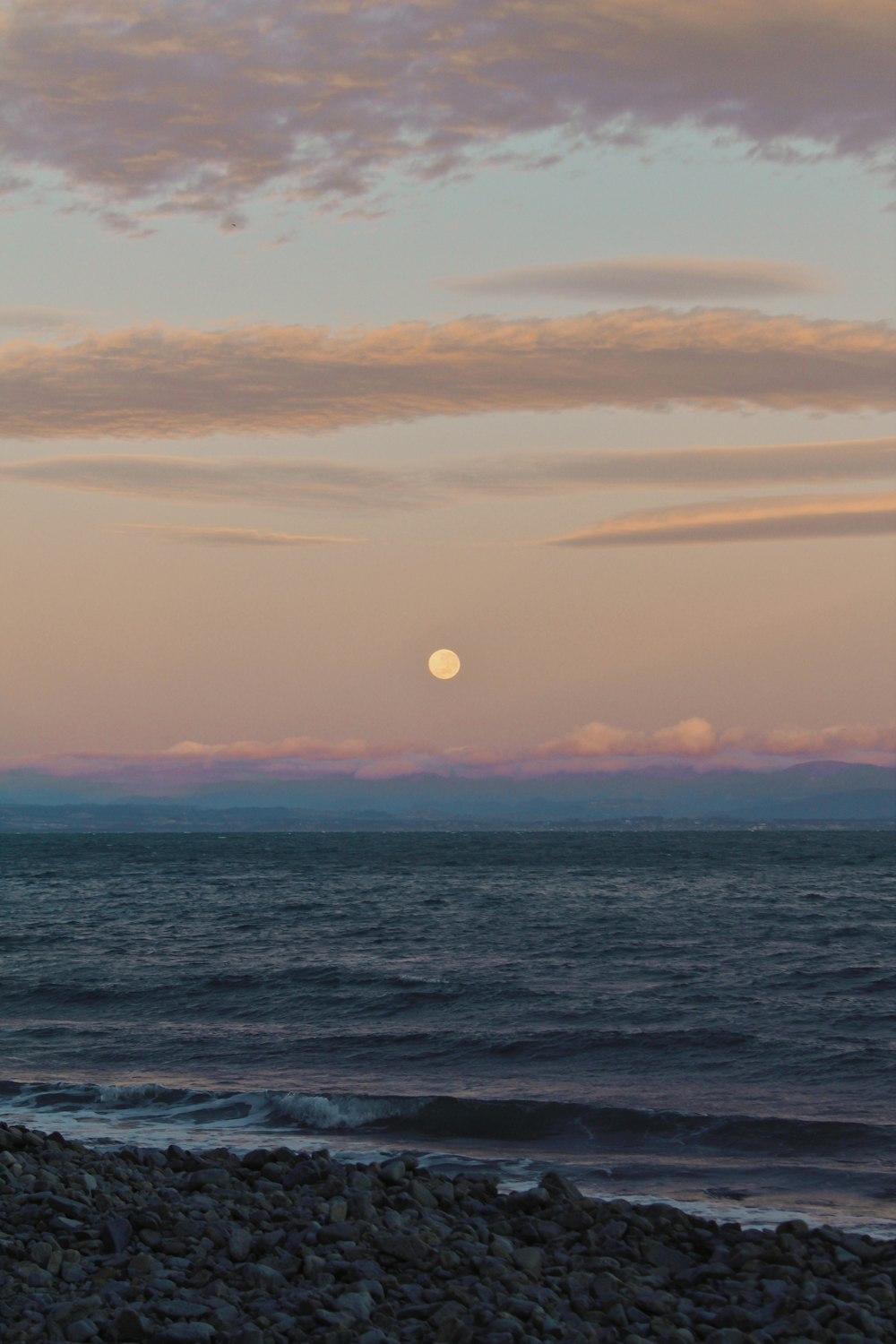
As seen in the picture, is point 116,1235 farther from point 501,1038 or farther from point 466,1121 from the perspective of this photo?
point 501,1038

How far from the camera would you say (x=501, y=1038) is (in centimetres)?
2597

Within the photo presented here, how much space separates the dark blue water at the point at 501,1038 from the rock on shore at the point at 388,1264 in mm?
2978

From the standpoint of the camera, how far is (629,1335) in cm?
1027

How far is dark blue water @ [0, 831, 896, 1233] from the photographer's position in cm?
1848

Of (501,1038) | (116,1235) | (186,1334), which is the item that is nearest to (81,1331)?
(186,1334)

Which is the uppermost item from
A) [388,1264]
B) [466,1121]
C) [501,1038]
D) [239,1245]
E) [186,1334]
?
[186,1334]

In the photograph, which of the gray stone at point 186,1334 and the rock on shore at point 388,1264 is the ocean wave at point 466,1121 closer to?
the rock on shore at point 388,1264

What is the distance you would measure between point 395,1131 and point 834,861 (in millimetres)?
98834

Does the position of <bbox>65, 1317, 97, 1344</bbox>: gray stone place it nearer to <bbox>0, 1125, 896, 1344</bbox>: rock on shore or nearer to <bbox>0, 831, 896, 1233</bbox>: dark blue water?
<bbox>0, 1125, 896, 1344</bbox>: rock on shore

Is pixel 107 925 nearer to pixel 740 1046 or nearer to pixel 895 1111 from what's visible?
pixel 740 1046

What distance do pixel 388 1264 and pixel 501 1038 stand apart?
1426cm

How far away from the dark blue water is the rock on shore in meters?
2.98

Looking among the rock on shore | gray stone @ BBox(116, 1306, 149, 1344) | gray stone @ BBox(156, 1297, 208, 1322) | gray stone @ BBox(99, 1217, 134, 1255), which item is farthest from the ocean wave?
gray stone @ BBox(116, 1306, 149, 1344)

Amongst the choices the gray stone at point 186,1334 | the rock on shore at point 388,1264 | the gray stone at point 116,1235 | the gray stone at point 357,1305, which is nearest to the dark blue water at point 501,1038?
the rock on shore at point 388,1264
